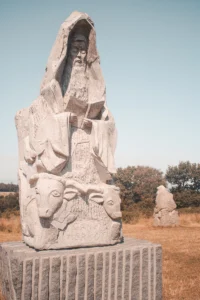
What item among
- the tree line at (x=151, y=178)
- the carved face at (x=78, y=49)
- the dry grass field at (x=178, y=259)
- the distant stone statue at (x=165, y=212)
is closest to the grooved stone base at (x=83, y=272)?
the dry grass field at (x=178, y=259)

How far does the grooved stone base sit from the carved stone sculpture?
228 millimetres

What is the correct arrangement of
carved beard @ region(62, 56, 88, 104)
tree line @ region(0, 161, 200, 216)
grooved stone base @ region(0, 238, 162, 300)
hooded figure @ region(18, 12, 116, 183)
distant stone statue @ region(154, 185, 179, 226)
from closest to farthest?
grooved stone base @ region(0, 238, 162, 300) < hooded figure @ region(18, 12, 116, 183) < carved beard @ region(62, 56, 88, 104) < distant stone statue @ region(154, 185, 179, 226) < tree line @ region(0, 161, 200, 216)

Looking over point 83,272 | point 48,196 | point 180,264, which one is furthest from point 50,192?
point 180,264

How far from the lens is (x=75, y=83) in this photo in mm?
3922

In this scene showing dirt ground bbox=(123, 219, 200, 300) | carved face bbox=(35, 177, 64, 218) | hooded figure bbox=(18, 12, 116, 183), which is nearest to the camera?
carved face bbox=(35, 177, 64, 218)

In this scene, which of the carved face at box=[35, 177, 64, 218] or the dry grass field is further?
the dry grass field

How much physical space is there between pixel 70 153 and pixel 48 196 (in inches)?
22.5

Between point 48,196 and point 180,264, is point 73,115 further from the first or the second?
point 180,264

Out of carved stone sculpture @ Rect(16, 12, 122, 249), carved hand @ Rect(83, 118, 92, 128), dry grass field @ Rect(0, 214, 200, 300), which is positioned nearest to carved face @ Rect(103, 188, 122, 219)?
carved stone sculpture @ Rect(16, 12, 122, 249)

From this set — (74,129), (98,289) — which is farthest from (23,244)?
(74,129)

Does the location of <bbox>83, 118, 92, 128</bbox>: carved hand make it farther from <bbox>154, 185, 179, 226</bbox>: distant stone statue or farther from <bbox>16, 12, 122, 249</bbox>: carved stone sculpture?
<bbox>154, 185, 179, 226</bbox>: distant stone statue

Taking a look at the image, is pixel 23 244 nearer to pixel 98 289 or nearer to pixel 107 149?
pixel 98 289

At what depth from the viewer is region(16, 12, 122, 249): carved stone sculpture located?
3.48m

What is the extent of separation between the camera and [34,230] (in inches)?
136
